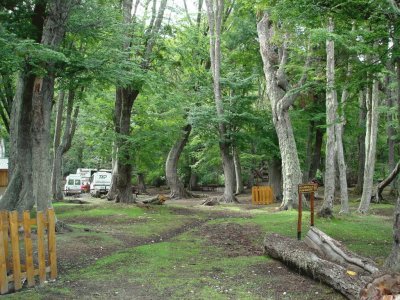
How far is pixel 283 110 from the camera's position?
19938mm

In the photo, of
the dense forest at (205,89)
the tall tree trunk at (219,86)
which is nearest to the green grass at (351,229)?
the dense forest at (205,89)

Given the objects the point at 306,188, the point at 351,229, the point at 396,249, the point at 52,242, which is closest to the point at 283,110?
the point at 351,229

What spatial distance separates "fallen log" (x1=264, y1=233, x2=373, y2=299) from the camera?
6.31 meters

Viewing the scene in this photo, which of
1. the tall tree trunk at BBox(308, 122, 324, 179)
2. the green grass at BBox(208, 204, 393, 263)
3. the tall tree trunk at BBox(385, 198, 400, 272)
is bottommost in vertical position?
the green grass at BBox(208, 204, 393, 263)

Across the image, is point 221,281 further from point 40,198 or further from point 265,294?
point 40,198

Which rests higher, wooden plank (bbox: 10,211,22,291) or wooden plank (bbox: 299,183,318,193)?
wooden plank (bbox: 299,183,318,193)

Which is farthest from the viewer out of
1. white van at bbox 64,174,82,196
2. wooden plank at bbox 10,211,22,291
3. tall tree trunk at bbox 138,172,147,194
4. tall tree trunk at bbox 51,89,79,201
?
white van at bbox 64,174,82,196

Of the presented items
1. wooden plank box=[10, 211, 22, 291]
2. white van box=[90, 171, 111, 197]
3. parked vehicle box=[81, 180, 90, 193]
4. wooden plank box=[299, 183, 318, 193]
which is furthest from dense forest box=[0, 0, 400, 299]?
parked vehicle box=[81, 180, 90, 193]

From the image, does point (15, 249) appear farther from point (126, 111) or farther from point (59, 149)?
point (59, 149)

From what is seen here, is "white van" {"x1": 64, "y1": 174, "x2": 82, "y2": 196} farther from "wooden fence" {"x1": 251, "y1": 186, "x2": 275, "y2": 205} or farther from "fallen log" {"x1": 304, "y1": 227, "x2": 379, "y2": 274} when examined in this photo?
"fallen log" {"x1": 304, "y1": 227, "x2": 379, "y2": 274}

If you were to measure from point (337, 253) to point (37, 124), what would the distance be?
8406 millimetres

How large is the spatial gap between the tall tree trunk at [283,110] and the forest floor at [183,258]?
256 centimetres

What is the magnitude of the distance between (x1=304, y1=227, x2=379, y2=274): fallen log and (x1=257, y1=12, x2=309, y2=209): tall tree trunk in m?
10.0

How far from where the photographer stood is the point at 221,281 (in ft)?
24.7
